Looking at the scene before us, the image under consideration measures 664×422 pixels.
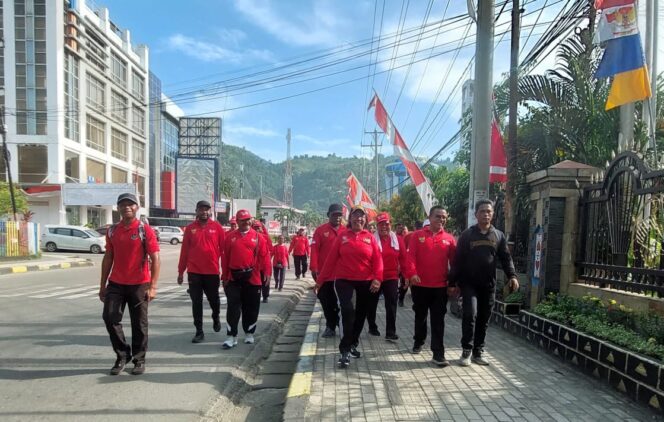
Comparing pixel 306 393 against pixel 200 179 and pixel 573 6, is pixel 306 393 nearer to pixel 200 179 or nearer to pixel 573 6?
pixel 573 6

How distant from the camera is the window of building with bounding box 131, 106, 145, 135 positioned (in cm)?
5047

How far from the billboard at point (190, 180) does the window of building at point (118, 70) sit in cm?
1502

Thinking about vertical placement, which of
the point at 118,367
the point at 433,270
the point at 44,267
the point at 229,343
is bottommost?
the point at 44,267

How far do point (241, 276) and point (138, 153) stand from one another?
50253 millimetres

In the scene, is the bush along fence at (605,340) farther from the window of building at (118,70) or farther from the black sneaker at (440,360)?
the window of building at (118,70)

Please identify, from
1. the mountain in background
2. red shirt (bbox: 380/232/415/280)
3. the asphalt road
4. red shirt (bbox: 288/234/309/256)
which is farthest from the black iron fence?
the mountain in background

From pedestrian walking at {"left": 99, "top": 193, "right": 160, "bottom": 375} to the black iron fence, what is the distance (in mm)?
5163

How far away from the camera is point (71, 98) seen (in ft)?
124

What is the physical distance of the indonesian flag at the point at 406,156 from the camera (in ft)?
29.9

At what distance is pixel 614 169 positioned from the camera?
19.9 ft

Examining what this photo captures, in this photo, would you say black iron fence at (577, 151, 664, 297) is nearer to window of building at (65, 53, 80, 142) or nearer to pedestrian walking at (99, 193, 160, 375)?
pedestrian walking at (99, 193, 160, 375)

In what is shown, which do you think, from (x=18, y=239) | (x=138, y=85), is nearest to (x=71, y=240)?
(x=18, y=239)

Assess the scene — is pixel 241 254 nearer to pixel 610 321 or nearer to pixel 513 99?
pixel 610 321

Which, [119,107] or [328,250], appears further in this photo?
[119,107]
